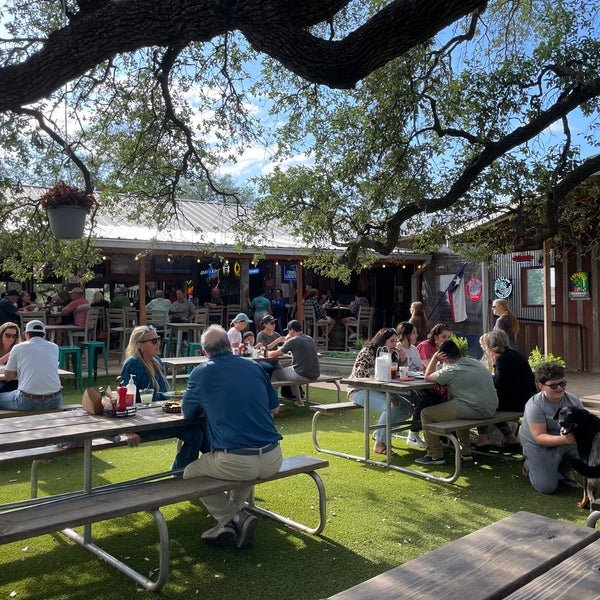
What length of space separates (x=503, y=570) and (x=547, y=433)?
3379 mm

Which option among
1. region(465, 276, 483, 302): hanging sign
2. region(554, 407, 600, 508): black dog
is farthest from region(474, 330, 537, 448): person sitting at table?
region(465, 276, 483, 302): hanging sign

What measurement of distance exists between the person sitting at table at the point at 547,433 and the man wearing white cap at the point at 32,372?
164 inches

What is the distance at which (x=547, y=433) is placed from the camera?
5043mm

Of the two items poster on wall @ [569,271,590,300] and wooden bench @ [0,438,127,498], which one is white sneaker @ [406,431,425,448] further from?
poster on wall @ [569,271,590,300]

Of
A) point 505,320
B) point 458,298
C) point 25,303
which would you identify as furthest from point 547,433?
point 25,303

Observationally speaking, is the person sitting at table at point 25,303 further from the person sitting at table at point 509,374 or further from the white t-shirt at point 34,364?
the person sitting at table at point 509,374

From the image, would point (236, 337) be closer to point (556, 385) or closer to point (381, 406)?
point (381, 406)

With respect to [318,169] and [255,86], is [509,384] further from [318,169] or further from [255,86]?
[255,86]

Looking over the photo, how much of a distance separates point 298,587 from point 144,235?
10.4 meters

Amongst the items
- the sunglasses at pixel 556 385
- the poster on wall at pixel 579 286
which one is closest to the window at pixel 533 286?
the poster on wall at pixel 579 286

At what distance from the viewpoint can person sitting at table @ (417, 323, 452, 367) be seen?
7281 millimetres

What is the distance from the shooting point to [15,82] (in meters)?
3.73

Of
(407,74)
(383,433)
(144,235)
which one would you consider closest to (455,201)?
(407,74)

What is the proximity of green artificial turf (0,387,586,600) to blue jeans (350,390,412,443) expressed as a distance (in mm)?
390
